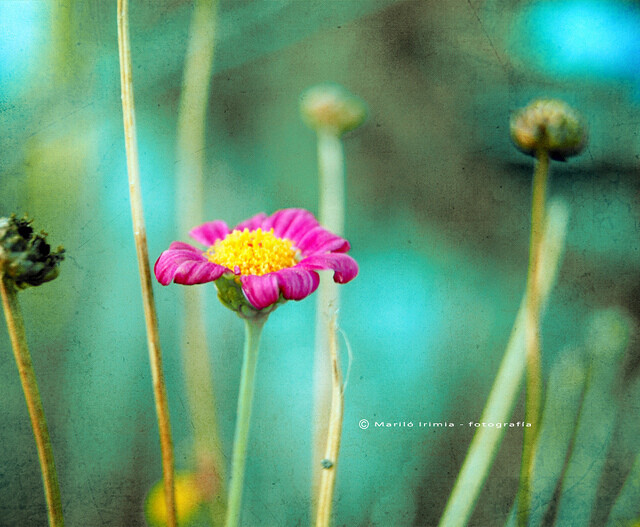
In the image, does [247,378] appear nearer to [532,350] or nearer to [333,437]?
[333,437]

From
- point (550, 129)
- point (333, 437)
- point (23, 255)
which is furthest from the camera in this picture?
point (550, 129)

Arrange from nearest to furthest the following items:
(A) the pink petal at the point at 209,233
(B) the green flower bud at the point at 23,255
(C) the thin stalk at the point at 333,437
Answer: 1. (B) the green flower bud at the point at 23,255
2. (C) the thin stalk at the point at 333,437
3. (A) the pink petal at the point at 209,233

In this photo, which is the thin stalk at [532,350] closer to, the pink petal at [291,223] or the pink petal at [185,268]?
the pink petal at [291,223]

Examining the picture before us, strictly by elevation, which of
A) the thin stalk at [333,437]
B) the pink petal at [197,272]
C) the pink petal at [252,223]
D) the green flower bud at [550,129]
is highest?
the green flower bud at [550,129]

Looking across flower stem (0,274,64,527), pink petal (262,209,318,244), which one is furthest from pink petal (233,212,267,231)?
flower stem (0,274,64,527)

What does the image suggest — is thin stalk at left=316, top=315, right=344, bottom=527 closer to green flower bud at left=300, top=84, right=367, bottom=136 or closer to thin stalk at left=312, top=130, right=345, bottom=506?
thin stalk at left=312, top=130, right=345, bottom=506

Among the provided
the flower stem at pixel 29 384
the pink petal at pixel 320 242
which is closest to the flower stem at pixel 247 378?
the pink petal at pixel 320 242

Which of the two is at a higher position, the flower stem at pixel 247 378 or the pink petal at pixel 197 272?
the pink petal at pixel 197 272

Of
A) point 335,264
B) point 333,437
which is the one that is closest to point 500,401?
point 333,437
